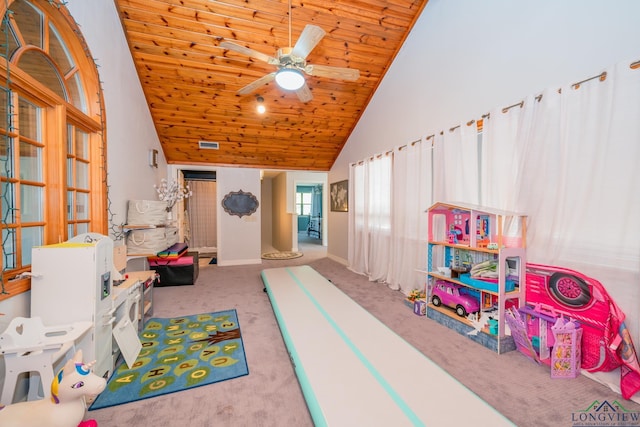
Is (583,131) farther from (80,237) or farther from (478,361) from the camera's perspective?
(80,237)

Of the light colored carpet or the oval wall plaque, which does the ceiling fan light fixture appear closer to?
the light colored carpet

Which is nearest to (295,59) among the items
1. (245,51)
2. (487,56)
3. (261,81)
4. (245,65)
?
(245,51)

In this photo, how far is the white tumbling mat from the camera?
1.29 m

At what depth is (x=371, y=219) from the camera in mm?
4469

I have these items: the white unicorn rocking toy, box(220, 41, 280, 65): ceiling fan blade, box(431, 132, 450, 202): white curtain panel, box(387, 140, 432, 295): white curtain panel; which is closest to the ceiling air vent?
box(220, 41, 280, 65): ceiling fan blade

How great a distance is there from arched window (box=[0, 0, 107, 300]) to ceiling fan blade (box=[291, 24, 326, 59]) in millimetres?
1752

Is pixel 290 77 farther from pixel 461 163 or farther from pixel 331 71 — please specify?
pixel 461 163

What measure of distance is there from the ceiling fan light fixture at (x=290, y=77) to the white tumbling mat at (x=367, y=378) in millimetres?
2188

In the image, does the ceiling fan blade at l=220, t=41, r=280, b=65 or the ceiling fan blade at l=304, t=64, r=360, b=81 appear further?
the ceiling fan blade at l=304, t=64, r=360, b=81

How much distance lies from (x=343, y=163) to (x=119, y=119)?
3.85 metres

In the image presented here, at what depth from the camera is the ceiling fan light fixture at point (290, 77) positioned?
2346 millimetres

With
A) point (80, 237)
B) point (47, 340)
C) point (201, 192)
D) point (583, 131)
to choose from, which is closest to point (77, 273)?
point (47, 340)

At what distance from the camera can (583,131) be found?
6.07ft

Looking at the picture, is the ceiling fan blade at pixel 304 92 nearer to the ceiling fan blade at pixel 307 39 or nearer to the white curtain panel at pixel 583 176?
the ceiling fan blade at pixel 307 39
